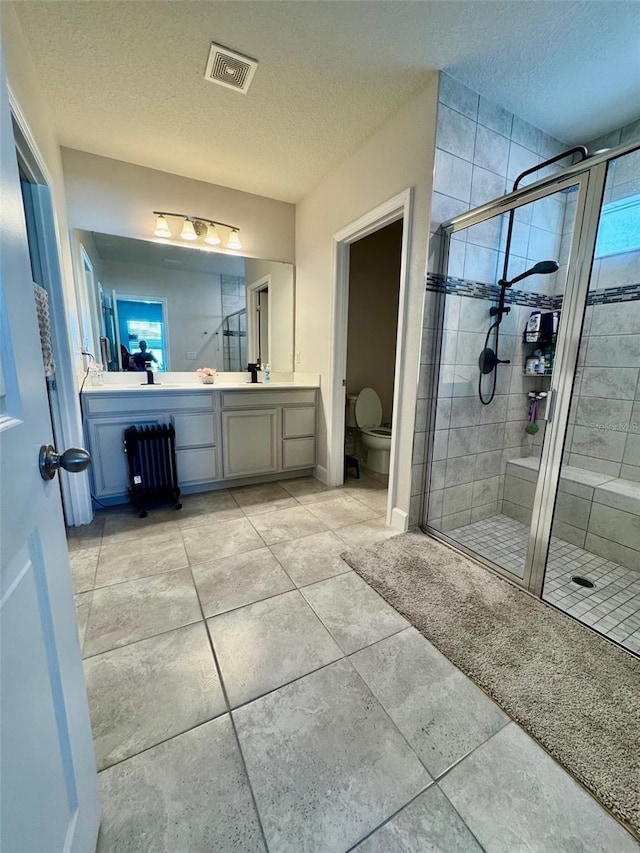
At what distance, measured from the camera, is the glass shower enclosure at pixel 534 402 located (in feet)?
6.14

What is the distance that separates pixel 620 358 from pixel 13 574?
9.62 ft

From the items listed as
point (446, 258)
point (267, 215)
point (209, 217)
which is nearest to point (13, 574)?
point (446, 258)

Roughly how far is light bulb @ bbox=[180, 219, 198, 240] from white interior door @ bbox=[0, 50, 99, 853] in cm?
248

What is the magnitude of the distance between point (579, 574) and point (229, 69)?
10.5ft

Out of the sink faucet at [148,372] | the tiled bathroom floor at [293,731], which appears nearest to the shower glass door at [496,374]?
the tiled bathroom floor at [293,731]

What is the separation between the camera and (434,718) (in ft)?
3.59

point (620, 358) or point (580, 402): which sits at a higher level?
point (620, 358)

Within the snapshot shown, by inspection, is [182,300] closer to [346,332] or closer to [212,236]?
[212,236]

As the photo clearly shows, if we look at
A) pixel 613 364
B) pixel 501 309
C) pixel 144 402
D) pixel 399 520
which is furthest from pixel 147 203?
pixel 613 364

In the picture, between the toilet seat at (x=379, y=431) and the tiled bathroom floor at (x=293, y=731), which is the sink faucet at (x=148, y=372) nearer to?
the tiled bathroom floor at (x=293, y=731)

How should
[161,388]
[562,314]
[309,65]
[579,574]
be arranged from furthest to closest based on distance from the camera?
[161,388]
[579,574]
[309,65]
[562,314]

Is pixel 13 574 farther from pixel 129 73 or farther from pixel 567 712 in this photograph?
pixel 129 73

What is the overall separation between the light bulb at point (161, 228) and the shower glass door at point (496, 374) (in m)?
2.13

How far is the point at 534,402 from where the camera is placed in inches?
98.0
